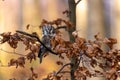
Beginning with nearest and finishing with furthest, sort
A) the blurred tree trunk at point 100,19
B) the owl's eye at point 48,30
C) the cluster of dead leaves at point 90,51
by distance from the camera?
the cluster of dead leaves at point 90,51, the owl's eye at point 48,30, the blurred tree trunk at point 100,19

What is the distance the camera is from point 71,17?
119 cm

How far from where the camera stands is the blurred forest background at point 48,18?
Answer: 200 cm

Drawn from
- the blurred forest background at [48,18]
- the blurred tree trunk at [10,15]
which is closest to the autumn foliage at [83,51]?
the blurred forest background at [48,18]

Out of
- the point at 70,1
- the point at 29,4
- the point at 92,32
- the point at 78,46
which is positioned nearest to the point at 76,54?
the point at 78,46

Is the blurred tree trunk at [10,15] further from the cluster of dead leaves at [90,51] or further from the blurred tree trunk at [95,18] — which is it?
the cluster of dead leaves at [90,51]

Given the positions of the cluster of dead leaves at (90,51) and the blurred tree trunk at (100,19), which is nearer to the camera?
the cluster of dead leaves at (90,51)

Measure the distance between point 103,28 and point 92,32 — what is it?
3.3 inches

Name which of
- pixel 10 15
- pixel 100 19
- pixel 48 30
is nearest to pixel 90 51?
pixel 48 30

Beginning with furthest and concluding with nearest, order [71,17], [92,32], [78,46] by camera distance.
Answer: [92,32], [71,17], [78,46]

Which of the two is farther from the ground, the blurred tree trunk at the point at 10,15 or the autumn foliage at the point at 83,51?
the blurred tree trunk at the point at 10,15

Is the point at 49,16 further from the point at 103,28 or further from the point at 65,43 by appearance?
the point at 65,43

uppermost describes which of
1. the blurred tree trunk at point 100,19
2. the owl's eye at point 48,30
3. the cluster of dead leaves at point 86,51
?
the blurred tree trunk at point 100,19

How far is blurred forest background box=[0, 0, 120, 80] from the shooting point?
6.55ft

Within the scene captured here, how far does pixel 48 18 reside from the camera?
206 cm
